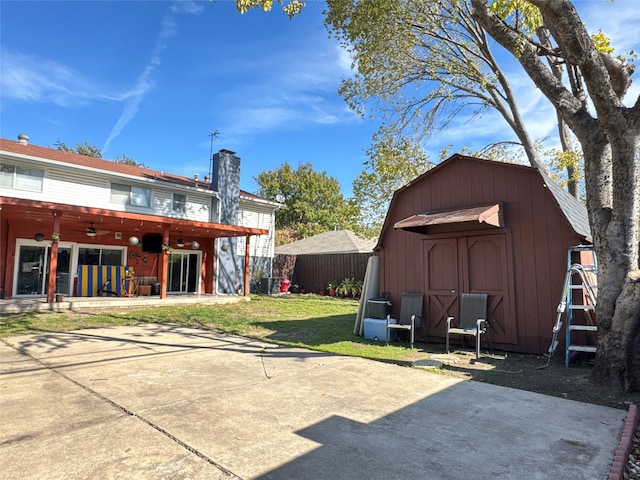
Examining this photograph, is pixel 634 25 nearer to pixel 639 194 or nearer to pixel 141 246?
pixel 639 194

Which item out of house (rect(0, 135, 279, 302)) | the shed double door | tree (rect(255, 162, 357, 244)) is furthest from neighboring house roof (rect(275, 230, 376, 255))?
the shed double door

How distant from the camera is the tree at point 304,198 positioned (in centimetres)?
3841

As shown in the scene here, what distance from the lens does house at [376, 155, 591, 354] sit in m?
6.12

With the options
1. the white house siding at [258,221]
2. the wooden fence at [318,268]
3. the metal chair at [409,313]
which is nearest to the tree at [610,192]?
the metal chair at [409,313]

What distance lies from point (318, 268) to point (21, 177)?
44.1ft

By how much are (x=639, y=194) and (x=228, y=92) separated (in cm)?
1435

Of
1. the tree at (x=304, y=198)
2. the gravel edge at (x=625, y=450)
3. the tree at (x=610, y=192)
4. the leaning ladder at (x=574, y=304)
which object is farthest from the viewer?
the tree at (x=304, y=198)

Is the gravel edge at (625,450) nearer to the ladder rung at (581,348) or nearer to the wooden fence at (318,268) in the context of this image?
the ladder rung at (581,348)

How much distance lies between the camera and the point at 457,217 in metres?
6.46

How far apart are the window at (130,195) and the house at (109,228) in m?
0.04

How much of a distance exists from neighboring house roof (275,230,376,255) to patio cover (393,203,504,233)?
44.0 feet

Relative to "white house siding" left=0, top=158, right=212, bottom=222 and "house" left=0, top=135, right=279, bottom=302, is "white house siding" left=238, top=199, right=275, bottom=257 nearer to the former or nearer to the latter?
"house" left=0, top=135, right=279, bottom=302

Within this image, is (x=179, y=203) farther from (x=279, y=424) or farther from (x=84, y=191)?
(x=279, y=424)

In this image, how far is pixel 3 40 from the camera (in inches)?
395
